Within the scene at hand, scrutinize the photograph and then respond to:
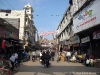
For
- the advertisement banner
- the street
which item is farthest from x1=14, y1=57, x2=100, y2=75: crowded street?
the advertisement banner

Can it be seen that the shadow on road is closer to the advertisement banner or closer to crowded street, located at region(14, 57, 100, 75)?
crowded street, located at region(14, 57, 100, 75)

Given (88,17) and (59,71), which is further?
(88,17)

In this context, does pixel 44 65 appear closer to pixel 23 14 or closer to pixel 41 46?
pixel 23 14

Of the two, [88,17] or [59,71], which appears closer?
[59,71]

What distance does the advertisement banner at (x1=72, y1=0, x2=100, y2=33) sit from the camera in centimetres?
1549

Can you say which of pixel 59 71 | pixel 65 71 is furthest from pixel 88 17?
pixel 59 71

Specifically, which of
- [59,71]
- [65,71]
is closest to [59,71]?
[59,71]

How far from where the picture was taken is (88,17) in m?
17.4

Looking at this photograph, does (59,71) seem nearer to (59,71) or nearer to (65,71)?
(59,71)

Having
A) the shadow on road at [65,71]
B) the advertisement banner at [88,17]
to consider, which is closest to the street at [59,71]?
the shadow on road at [65,71]

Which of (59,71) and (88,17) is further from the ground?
(88,17)

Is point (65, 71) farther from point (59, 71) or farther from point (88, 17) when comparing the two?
point (88, 17)

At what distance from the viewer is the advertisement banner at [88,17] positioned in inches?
610

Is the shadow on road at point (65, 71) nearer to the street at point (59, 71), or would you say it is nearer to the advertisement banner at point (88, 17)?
the street at point (59, 71)
